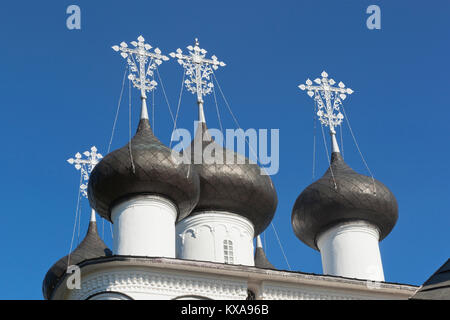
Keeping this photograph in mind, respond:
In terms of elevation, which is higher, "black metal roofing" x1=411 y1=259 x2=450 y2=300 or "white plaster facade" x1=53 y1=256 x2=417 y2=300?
"white plaster facade" x1=53 y1=256 x2=417 y2=300

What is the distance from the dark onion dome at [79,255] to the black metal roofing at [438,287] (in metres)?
9.65

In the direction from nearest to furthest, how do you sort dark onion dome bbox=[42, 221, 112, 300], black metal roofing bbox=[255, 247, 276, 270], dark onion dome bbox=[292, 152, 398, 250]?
dark onion dome bbox=[292, 152, 398, 250]
dark onion dome bbox=[42, 221, 112, 300]
black metal roofing bbox=[255, 247, 276, 270]

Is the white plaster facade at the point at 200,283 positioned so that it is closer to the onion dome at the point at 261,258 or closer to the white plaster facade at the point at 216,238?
the white plaster facade at the point at 216,238

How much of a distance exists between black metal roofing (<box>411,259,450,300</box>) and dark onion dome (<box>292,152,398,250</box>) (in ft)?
27.9

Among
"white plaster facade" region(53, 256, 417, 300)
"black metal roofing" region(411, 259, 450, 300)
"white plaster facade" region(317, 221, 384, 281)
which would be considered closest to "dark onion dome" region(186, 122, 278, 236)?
"white plaster facade" region(317, 221, 384, 281)

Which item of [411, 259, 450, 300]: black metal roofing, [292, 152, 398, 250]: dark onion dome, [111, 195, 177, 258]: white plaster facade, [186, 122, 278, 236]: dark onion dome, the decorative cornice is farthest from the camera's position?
[292, 152, 398, 250]: dark onion dome

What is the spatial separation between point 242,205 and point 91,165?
3.28 meters

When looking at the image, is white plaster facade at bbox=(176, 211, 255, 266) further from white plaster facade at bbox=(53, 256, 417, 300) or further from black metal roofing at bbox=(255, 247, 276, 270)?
black metal roofing at bbox=(255, 247, 276, 270)

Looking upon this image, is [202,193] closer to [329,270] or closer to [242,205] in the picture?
[242,205]

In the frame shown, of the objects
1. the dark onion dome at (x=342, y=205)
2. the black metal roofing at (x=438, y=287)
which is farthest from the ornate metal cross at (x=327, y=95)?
the black metal roofing at (x=438, y=287)

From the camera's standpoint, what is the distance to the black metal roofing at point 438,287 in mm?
5918

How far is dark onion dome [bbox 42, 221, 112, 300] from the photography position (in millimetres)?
15211

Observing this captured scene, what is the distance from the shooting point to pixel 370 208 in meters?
14.9

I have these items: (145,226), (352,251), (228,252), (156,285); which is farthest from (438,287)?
(352,251)
